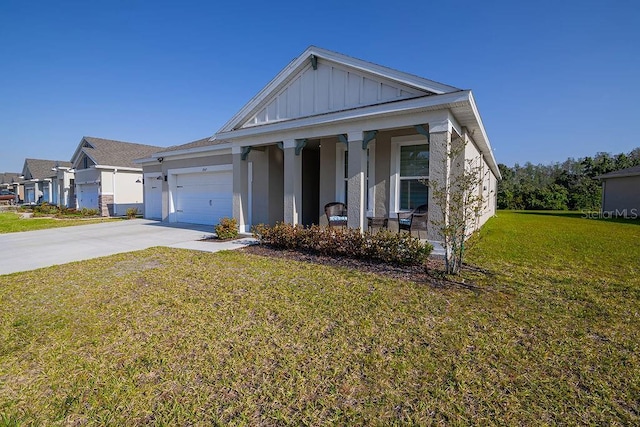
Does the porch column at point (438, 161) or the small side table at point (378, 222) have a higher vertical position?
the porch column at point (438, 161)

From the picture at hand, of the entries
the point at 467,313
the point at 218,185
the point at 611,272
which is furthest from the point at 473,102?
the point at 218,185

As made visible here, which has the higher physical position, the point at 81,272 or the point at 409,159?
the point at 409,159

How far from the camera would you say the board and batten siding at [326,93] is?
8.00 metres

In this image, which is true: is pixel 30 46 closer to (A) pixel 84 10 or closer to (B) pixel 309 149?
(A) pixel 84 10

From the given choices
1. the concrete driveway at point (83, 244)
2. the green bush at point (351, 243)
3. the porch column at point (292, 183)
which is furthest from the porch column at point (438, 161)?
the concrete driveway at point (83, 244)

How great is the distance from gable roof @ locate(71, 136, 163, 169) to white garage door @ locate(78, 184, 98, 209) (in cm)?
227

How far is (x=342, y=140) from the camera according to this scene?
27.6 ft

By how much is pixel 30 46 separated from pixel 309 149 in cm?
1197

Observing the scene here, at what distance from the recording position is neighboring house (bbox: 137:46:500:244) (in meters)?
7.40

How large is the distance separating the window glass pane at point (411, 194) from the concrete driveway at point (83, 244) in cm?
497

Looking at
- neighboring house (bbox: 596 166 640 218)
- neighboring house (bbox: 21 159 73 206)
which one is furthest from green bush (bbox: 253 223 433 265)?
neighboring house (bbox: 21 159 73 206)

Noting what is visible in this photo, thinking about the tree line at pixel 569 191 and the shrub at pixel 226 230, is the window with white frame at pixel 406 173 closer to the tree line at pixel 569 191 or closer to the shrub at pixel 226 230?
the shrub at pixel 226 230

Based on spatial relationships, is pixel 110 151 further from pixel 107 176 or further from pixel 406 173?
pixel 406 173

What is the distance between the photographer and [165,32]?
41.0ft
